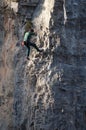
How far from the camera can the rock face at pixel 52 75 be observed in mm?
18078

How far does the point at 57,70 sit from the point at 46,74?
1.51 ft

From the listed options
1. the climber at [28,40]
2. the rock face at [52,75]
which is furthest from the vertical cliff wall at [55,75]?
the climber at [28,40]

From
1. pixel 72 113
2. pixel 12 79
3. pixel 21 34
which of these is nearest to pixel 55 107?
pixel 72 113

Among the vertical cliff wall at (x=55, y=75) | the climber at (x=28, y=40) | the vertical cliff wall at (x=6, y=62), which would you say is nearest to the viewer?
the vertical cliff wall at (x=55, y=75)

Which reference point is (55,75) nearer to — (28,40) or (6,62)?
(28,40)

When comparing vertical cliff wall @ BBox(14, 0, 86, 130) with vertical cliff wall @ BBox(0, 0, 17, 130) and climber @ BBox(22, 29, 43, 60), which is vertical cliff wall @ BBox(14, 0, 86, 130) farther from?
climber @ BBox(22, 29, 43, 60)

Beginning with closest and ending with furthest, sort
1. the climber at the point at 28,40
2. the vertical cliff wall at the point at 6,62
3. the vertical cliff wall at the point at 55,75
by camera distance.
Result: the vertical cliff wall at the point at 55,75 < the climber at the point at 28,40 < the vertical cliff wall at the point at 6,62

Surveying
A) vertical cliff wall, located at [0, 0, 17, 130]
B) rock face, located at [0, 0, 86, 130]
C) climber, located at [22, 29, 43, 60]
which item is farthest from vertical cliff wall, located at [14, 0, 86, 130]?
climber, located at [22, 29, 43, 60]

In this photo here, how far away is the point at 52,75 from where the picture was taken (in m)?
18.4

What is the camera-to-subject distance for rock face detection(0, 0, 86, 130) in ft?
59.3

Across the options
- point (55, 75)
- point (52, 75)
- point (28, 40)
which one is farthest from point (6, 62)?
point (55, 75)

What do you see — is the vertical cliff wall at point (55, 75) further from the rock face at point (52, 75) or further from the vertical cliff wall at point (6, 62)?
the vertical cliff wall at point (6, 62)

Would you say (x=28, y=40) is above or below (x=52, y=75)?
above

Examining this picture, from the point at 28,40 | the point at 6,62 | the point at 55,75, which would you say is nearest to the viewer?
the point at 28,40
